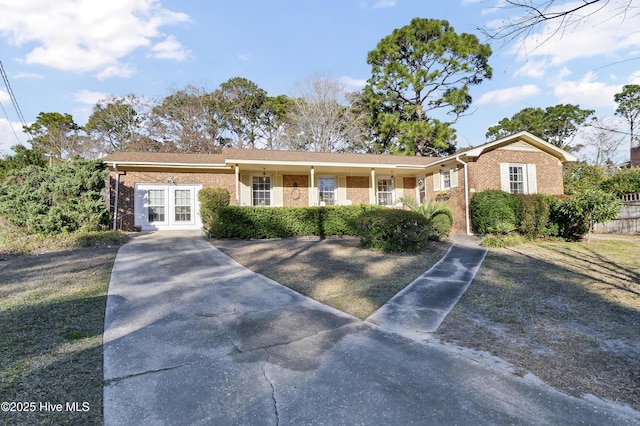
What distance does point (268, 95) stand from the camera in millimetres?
30156

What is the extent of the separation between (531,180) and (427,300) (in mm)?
13462

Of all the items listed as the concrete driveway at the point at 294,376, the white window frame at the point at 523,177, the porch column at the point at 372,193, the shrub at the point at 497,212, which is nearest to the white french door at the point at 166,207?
the porch column at the point at 372,193

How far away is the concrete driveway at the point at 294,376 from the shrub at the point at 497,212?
961 centimetres

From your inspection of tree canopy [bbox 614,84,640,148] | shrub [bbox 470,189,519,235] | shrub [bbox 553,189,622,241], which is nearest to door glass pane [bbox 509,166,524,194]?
shrub [bbox 553,189,622,241]

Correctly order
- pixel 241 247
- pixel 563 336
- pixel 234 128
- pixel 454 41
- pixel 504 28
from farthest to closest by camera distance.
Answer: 1. pixel 234 128
2. pixel 454 41
3. pixel 241 247
4. pixel 563 336
5. pixel 504 28

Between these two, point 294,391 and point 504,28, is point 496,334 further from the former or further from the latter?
point 504,28

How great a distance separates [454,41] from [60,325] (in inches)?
1160

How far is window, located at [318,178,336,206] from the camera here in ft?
56.6

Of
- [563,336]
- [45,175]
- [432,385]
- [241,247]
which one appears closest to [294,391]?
[432,385]

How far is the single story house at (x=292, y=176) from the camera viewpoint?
46.9 ft

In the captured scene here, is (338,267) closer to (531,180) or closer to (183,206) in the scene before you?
(183,206)

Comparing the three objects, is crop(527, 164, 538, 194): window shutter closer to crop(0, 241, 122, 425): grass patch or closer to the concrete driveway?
the concrete driveway

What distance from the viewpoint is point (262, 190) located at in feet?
54.0

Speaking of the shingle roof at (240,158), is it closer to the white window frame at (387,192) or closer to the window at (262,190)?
the white window frame at (387,192)
